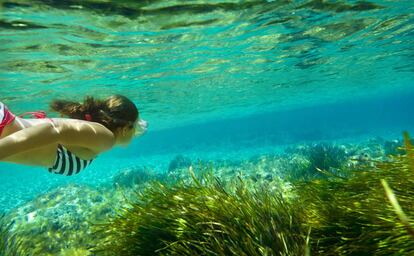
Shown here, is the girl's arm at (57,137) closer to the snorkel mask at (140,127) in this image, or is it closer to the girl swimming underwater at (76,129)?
the girl swimming underwater at (76,129)

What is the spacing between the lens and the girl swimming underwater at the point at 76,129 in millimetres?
2943

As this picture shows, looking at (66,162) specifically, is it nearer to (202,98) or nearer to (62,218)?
(62,218)

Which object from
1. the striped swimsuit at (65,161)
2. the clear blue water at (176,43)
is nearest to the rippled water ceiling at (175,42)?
the clear blue water at (176,43)

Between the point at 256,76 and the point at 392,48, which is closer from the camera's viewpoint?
the point at 392,48

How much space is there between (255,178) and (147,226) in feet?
34.5

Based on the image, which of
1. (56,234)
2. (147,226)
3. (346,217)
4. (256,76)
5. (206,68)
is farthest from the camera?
(256,76)

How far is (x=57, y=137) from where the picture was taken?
106 inches

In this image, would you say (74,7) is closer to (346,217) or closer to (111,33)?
(111,33)

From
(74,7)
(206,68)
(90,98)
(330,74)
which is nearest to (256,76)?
(206,68)

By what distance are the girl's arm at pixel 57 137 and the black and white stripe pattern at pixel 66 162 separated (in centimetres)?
71

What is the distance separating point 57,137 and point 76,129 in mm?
288

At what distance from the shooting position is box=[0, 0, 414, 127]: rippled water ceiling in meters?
11.6

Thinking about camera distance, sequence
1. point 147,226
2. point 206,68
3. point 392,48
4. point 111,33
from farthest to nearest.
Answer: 1. point 392,48
2. point 206,68
3. point 111,33
4. point 147,226

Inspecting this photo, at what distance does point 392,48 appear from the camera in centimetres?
2420
